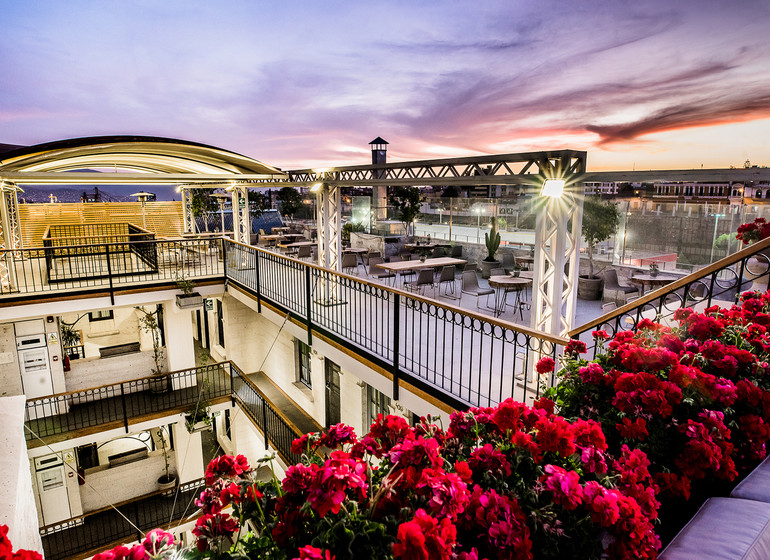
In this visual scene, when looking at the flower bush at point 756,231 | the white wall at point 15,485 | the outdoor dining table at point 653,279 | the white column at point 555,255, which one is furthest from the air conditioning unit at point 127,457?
the flower bush at point 756,231

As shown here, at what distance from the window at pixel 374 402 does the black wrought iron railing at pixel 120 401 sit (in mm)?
5267

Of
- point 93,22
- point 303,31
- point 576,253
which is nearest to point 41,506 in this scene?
point 576,253

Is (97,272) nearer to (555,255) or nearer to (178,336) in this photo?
(178,336)

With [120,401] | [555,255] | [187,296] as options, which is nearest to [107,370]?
[120,401]

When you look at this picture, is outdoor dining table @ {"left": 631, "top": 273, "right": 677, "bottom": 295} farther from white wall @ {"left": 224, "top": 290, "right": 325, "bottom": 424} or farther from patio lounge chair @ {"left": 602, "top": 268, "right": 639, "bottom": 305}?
white wall @ {"left": 224, "top": 290, "right": 325, "bottom": 424}

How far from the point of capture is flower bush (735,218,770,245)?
368 centimetres

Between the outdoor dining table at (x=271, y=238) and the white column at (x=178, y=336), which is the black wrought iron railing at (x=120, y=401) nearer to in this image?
the white column at (x=178, y=336)

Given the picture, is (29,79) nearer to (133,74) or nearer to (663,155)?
(133,74)

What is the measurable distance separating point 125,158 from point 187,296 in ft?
12.4

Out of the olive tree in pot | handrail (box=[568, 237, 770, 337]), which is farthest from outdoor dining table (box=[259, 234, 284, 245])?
handrail (box=[568, 237, 770, 337])

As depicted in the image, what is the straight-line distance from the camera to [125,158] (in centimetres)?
1096

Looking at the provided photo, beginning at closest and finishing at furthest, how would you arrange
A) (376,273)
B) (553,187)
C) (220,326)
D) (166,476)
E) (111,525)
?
1. (553,187)
2. (111,525)
3. (376,273)
4. (166,476)
5. (220,326)

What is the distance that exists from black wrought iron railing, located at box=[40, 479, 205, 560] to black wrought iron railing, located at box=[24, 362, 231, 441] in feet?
7.15

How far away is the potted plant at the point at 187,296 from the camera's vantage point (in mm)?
11422
